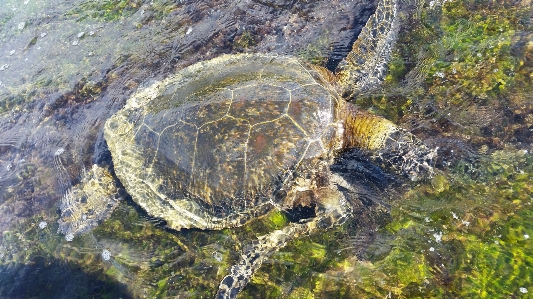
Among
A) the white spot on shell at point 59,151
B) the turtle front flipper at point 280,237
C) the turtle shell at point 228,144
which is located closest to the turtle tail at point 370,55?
the turtle shell at point 228,144

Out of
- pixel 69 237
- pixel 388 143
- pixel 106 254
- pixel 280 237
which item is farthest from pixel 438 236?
pixel 69 237

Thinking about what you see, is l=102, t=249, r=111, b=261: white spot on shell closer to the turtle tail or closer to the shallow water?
the shallow water

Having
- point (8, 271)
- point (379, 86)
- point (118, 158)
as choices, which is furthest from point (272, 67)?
point (8, 271)

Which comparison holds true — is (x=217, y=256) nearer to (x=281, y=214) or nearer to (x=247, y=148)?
(x=281, y=214)

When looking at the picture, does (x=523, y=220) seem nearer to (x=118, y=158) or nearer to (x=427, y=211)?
(x=427, y=211)

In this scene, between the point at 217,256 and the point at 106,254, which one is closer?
the point at 217,256

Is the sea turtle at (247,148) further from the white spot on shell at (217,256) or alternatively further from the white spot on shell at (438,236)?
the white spot on shell at (438,236)
